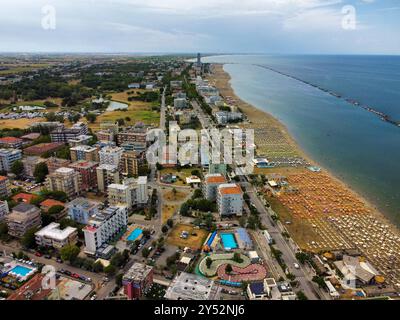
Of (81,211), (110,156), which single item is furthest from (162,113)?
(81,211)

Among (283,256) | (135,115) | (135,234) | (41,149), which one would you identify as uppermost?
(135,115)

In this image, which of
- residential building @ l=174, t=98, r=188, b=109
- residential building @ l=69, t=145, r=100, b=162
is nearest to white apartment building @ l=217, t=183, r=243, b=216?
residential building @ l=69, t=145, r=100, b=162

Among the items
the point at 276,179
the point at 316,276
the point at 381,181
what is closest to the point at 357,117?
the point at 381,181

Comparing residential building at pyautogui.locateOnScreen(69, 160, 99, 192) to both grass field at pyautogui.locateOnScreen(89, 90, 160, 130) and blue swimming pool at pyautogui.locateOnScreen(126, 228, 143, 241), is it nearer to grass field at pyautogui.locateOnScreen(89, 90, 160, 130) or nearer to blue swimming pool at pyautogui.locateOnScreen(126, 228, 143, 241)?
blue swimming pool at pyautogui.locateOnScreen(126, 228, 143, 241)

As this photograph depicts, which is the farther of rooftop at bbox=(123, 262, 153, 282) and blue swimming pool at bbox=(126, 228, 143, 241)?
blue swimming pool at bbox=(126, 228, 143, 241)

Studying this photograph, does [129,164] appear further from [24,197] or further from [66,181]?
[24,197]
